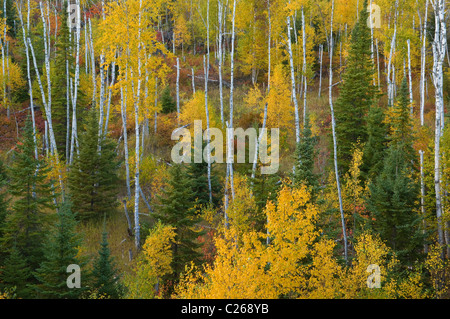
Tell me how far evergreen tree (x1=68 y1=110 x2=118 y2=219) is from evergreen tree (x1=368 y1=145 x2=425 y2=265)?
13960 mm

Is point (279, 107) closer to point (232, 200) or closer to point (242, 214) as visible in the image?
point (232, 200)

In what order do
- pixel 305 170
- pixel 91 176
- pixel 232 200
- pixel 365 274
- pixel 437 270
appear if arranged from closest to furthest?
pixel 437 270
pixel 365 274
pixel 305 170
pixel 232 200
pixel 91 176

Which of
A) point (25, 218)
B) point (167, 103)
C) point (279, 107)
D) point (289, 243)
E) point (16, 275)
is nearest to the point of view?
point (289, 243)

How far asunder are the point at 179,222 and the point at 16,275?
20.8 feet

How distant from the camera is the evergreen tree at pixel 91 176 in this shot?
18.0 m

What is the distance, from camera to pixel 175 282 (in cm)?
1427

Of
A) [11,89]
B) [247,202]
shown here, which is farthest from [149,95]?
[11,89]

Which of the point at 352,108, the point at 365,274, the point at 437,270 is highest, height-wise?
the point at 352,108

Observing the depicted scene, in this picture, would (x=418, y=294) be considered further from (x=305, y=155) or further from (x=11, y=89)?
(x=11, y=89)

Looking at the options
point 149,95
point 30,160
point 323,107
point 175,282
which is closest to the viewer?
point 30,160

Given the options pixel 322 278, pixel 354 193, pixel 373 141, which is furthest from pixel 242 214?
pixel 373 141

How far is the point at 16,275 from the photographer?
39.1ft

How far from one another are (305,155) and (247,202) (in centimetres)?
436

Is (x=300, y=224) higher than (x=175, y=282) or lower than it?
higher
